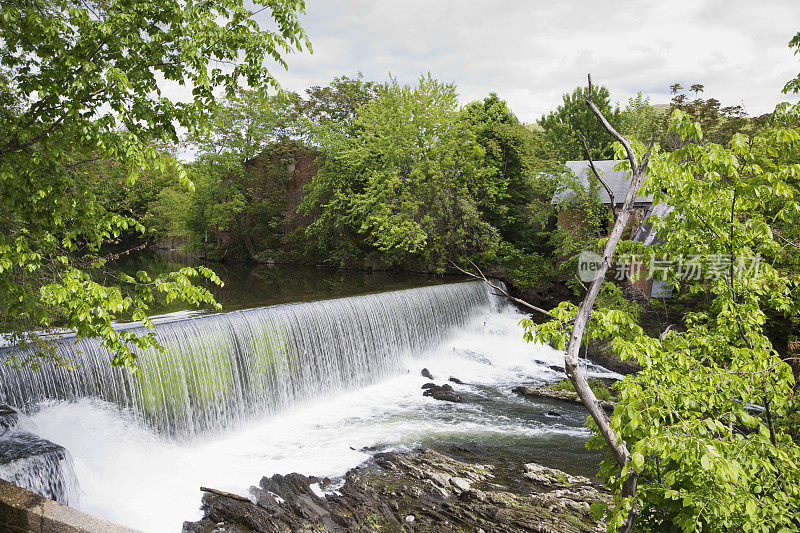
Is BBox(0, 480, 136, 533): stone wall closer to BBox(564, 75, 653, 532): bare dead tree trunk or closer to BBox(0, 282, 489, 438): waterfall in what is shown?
BBox(0, 282, 489, 438): waterfall

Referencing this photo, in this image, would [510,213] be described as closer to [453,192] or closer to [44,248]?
[453,192]

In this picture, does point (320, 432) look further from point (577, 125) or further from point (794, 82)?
point (577, 125)

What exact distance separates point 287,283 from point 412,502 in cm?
1472

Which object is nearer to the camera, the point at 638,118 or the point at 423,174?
the point at 423,174

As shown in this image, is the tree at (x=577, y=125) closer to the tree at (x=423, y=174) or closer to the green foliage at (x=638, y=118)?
the green foliage at (x=638, y=118)

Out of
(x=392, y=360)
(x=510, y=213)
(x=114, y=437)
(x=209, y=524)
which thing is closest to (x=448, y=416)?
(x=392, y=360)

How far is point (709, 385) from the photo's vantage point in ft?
13.6

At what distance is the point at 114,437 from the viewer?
7945 mm

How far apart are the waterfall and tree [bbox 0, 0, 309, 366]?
367cm

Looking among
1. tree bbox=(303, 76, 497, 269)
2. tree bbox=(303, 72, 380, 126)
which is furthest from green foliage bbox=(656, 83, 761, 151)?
tree bbox=(303, 72, 380, 126)

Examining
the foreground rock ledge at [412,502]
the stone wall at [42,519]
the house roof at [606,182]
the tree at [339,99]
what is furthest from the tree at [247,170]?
the stone wall at [42,519]

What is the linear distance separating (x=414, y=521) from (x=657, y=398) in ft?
13.7

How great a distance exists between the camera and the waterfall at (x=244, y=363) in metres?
8.15

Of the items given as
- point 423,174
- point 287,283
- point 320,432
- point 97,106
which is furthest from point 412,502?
point 423,174
